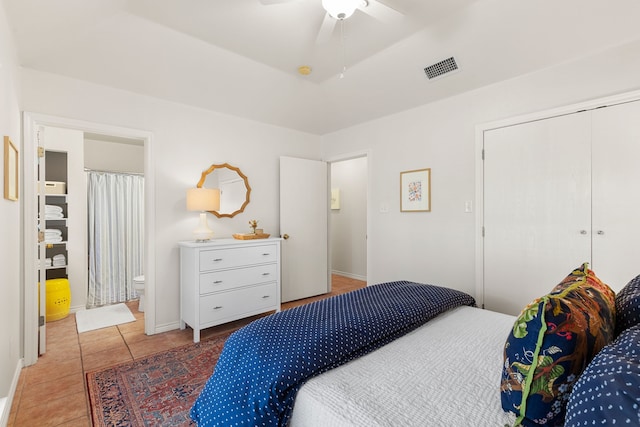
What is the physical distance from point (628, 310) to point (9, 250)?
3.20 meters

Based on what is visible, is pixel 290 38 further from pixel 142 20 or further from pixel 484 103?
pixel 484 103

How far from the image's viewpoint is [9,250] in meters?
2.00

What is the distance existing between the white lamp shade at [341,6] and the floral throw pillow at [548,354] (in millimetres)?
1724

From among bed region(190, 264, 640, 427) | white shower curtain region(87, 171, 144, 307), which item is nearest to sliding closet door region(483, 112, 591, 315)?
bed region(190, 264, 640, 427)

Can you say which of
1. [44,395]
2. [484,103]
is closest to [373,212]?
[484,103]

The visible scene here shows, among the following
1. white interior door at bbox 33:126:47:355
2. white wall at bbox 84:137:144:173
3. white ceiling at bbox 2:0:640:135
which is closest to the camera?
white ceiling at bbox 2:0:640:135

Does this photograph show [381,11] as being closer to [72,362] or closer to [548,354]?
[548,354]

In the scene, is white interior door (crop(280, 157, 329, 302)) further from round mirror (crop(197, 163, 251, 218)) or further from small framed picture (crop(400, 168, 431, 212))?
small framed picture (crop(400, 168, 431, 212))

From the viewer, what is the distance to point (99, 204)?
3961mm

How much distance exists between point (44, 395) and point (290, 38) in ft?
10.3

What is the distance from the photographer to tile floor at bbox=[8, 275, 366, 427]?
73.5 inches

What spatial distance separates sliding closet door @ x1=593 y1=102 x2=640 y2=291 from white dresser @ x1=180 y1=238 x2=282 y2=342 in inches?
112

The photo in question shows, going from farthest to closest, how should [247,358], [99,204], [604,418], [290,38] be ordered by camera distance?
[99,204], [290,38], [247,358], [604,418]

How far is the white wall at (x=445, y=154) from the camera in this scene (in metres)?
2.36
